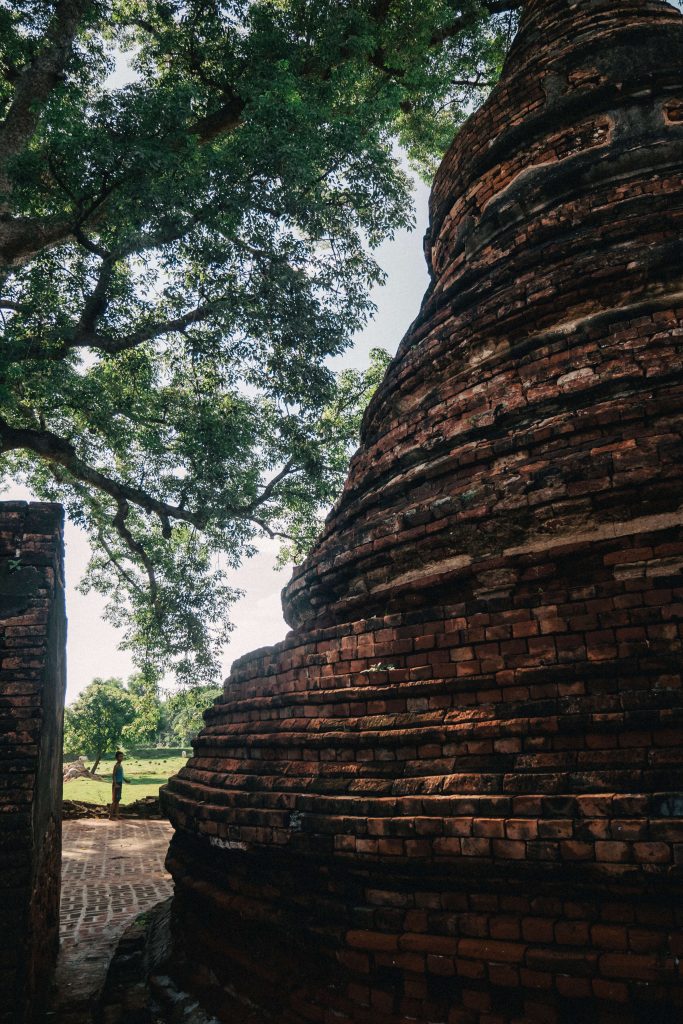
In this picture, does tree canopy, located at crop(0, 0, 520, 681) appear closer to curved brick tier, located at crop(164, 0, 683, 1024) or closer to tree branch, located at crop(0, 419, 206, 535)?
tree branch, located at crop(0, 419, 206, 535)

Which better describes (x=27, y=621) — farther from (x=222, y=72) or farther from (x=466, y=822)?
(x=222, y=72)

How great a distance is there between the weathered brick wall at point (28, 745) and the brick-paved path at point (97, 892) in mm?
236

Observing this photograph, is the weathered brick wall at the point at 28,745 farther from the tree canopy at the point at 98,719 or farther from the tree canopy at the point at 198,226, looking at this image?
the tree canopy at the point at 98,719

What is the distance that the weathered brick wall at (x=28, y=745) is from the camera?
8.38ft

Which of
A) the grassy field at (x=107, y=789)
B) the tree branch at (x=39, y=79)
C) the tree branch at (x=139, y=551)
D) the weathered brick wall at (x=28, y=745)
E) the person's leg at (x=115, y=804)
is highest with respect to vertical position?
the tree branch at (x=39, y=79)

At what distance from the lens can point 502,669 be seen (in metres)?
2.27

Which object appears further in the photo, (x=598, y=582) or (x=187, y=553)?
(x=187, y=553)

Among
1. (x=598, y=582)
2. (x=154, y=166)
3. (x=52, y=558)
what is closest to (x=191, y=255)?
(x=154, y=166)

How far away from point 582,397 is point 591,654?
49.1 inches

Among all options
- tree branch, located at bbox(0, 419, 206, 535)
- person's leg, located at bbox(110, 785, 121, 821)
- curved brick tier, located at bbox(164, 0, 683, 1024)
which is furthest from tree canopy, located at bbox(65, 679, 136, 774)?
curved brick tier, located at bbox(164, 0, 683, 1024)

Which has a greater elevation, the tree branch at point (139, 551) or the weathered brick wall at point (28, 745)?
the tree branch at point (139, 551)

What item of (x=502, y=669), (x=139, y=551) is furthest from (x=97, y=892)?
(x=502, y=669)

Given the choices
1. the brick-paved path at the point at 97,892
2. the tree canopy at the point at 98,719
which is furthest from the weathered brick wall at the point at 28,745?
the tree canopy at the point at 98,719

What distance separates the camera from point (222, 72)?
8539 millimetres
